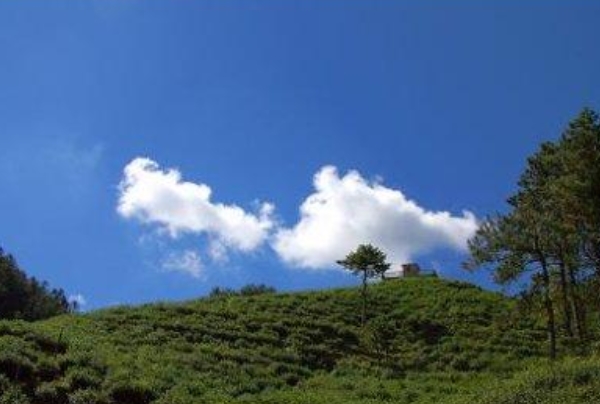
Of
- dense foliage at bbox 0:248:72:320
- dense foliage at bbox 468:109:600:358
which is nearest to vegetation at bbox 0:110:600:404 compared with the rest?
dense foliage at bbox 468:109:600:358

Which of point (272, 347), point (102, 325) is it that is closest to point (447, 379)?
point (272, 347)

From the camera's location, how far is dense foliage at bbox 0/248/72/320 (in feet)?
248

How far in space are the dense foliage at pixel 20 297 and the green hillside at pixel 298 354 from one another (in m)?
21.3

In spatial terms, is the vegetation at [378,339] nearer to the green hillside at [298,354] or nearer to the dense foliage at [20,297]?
the green hillside at [298,354]

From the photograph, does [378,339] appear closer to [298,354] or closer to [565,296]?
[298,354]

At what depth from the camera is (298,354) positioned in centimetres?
4412

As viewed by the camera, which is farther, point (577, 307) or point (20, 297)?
point (20, 297)

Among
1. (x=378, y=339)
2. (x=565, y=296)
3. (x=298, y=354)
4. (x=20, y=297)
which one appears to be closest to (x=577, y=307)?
(x=565, y=296)

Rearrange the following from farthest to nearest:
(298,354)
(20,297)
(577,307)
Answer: (20,297)
(577,307)
(298,354)

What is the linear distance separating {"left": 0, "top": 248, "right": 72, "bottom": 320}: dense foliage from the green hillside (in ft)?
69.8

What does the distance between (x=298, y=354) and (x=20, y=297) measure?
40.7 metres

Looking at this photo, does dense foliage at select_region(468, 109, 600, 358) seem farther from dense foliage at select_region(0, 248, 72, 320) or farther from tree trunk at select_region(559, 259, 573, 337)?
dense foliage at select_region(0, 248, 72, 320)

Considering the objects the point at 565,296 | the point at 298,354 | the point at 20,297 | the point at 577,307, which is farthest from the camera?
the point at 20,297

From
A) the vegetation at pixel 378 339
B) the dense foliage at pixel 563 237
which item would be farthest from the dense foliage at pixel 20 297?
the dense foliage at pixel 563 237
